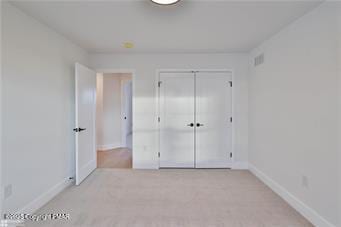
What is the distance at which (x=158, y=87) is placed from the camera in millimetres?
4316

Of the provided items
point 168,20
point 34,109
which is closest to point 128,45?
point 168,20

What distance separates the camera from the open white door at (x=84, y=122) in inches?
133

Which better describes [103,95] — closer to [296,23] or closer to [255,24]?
[255,24]

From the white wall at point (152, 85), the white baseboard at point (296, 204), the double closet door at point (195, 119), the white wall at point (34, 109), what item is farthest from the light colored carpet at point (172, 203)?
the white wall at point (152, 85)

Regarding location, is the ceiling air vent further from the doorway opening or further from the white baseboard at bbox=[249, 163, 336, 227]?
the doorway opening

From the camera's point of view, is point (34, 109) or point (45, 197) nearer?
point (34, 109)

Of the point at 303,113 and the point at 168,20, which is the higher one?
the point at 168,20

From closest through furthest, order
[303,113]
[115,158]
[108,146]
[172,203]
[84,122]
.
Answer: [303,113], [172,203], [84,122], [115,158], [108,146]

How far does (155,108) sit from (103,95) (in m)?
2.79

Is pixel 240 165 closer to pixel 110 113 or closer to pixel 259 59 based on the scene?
pixel 259 59

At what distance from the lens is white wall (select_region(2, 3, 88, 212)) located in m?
2.18

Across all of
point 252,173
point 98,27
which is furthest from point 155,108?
point 252,173

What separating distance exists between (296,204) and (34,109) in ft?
11.2

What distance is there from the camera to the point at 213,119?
14.1 ft
